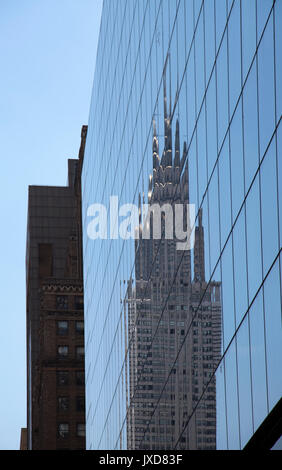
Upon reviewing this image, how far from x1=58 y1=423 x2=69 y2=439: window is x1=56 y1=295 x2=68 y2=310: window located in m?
16.2

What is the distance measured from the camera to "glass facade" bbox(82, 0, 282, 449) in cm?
2700

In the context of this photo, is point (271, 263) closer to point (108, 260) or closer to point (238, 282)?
point (238, 282)

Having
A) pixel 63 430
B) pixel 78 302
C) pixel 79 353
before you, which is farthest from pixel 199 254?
pixel 78 302

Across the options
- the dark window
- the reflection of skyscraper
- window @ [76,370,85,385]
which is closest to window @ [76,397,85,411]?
window @ [76,370,85,385]

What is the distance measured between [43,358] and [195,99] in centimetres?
11693

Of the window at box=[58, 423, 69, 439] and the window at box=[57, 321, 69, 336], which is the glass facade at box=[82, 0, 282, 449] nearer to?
the window at box=[58, 423, 69, 439]

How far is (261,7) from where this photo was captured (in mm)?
27531

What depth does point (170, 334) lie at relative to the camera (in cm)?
4288

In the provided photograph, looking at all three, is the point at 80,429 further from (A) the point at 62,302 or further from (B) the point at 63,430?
Result: (A) the point at 62,302

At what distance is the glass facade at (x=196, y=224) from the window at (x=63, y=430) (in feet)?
259

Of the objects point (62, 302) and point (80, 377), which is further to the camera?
point (62, 302)

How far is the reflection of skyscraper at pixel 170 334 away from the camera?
116 ft

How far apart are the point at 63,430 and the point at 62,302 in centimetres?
1779
